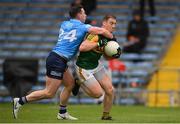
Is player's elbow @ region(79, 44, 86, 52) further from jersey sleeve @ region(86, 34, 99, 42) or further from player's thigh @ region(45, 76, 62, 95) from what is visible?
player's thigh @ region(45, 76, 62, 95)

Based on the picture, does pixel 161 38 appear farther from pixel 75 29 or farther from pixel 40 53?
pixel 75 29

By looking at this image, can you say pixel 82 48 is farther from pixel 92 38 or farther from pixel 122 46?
pixel 122 46

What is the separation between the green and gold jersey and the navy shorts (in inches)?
13.4

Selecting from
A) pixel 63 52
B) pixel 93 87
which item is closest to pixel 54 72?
pixel 63 52

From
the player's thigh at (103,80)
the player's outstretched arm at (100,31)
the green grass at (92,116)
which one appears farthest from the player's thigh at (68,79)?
the player's outstretched arm at (100,31)

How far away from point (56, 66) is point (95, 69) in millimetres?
748

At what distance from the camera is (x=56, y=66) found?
41.4 feet

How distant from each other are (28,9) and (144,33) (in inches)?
199

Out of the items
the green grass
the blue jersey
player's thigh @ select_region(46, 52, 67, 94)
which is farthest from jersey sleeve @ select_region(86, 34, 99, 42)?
the green grass

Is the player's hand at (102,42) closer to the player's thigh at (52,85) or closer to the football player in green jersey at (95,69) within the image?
the football player in green jersey at (95,69)

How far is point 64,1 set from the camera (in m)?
25.8

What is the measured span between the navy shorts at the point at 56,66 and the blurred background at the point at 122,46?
597 cm

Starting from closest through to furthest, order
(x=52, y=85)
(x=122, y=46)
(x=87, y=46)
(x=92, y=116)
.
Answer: (x=52, y=85) < (x=87, y=46) < (x=92, y=116) < (x=122, y=46)

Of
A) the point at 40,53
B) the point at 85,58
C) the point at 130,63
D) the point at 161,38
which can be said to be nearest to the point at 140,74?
the point at 130,63
